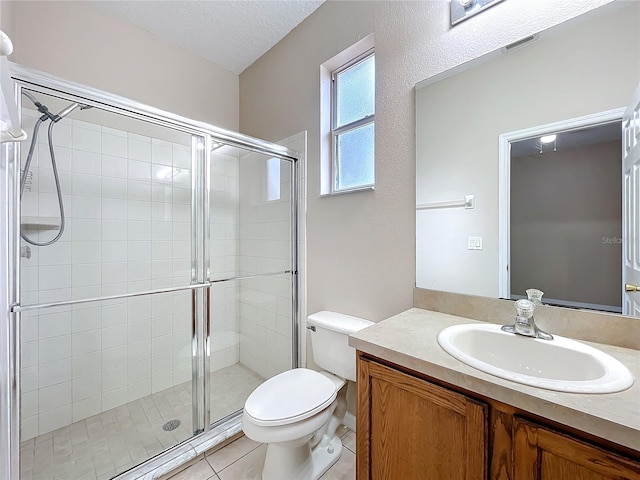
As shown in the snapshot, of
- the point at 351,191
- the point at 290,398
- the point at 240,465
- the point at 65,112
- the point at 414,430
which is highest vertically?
the point at 65,112

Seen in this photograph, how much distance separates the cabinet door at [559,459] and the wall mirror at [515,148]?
0.59 m

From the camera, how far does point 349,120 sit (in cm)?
187

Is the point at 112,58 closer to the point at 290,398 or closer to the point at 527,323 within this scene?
the point at 290,398

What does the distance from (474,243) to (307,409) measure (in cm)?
106

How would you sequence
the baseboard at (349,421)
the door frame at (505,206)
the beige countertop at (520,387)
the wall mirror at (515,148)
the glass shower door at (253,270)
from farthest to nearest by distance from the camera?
the glass shower door at (253,270) < the baseboard at (349,421) < the door frame at (505,206) < the wall mirror at (515,148) < the beige countertop at (520,387)

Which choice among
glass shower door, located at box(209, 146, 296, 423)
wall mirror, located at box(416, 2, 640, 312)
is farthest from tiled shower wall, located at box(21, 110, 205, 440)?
wall mirror, located at box(416, 2, 640, 312)

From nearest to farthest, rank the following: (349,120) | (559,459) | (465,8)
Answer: (559,459) < (465,8) < (349,120)

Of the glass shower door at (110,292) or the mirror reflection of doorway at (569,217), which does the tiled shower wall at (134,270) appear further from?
the mirror reflection of doorway at (569,217)

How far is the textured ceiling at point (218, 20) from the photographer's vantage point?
1818 mm

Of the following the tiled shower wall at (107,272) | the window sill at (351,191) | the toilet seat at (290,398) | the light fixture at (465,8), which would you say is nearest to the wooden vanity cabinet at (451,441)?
the toilet seat at (290,398)

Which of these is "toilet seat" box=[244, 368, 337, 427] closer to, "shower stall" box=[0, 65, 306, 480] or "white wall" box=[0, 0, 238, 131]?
"shower stall" box=[0, 65, 306, 480]

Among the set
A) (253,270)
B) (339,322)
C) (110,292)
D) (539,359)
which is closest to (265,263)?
(253,270)

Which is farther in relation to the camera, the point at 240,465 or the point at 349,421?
the point at 349,421

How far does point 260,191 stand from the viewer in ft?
7.22
